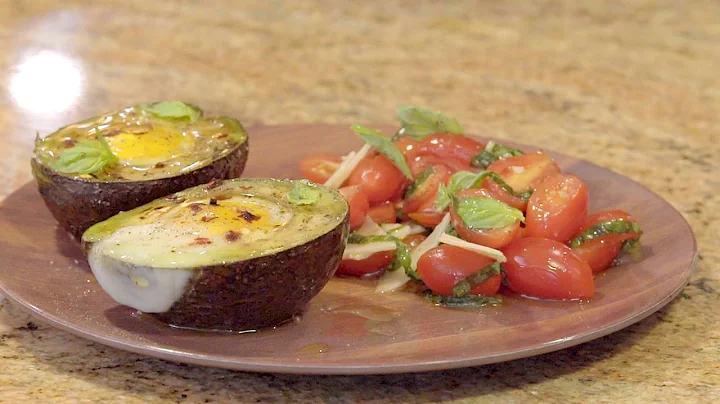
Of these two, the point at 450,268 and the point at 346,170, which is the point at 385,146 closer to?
the point at 346,170

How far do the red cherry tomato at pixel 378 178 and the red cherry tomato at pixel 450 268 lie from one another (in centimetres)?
29

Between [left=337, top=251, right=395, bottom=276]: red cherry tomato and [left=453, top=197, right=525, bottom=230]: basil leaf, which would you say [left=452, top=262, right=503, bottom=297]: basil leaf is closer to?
[left=453, top=197, right=525, bottom=230]: basil leaf

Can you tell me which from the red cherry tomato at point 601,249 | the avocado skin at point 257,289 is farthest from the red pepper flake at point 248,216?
the red cherry tomato at point 601,249

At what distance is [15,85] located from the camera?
10.0 ft

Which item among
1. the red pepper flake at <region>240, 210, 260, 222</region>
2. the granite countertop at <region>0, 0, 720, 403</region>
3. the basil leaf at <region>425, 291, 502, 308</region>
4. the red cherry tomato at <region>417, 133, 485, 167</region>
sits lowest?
the granite countertop at <region>0, 0, 720, 403</region>

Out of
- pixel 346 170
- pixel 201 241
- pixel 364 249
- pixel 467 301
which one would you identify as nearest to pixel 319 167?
pixel 346 170

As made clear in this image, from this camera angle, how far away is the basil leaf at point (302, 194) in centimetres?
153

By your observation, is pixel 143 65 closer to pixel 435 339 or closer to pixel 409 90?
pixel 409 90

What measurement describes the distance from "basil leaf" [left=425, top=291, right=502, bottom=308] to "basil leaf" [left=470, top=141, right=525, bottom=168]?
1.41ft

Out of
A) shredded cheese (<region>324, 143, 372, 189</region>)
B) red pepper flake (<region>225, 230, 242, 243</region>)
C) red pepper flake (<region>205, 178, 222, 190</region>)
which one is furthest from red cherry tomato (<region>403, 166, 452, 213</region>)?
red pepper flake (<region>225, 230, 242, 243</region>)

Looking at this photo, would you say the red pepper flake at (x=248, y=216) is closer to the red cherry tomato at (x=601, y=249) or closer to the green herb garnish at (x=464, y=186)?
the green herb garnish at (x=464, y=186)

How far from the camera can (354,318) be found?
5.06 ft

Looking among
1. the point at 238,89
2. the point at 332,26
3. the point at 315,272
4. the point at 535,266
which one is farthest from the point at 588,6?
the point at 315,272

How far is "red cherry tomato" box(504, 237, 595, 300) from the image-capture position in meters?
1.62
